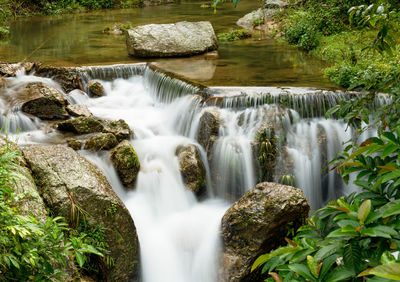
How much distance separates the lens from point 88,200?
13.6 feet

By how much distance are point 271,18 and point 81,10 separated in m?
11.7

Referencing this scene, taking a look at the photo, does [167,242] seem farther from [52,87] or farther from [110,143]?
[52,87]

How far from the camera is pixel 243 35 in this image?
12.5 m

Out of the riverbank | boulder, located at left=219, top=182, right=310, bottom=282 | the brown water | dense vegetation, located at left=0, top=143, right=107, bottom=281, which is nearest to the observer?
dense vegetation, located at left=0, top=143, right=107, bottom=281

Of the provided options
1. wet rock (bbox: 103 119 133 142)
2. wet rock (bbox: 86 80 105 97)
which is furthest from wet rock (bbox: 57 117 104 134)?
wet rock (bbox: 86 80 105 97)

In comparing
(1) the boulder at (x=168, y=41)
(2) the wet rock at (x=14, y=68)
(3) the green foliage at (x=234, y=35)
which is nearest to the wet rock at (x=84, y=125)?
(2) the wet rock at (x=14, y=68)

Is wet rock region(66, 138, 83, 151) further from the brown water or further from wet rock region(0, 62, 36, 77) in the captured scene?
wet rock region(0, 62, 36, 77)

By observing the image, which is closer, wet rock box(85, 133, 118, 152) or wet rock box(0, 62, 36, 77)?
wet rock box(85, 133, 118, 152)

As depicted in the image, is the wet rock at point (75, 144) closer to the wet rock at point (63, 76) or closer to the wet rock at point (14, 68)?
the wet rock at point (63, 76)

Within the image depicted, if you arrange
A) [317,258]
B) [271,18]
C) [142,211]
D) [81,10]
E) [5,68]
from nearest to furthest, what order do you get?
[317,258] < [142,211] < [5,68] < [271,18] < [81,10]

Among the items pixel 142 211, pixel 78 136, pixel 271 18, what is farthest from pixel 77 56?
pixel 271 18

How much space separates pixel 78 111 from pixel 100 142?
1595 millimetres

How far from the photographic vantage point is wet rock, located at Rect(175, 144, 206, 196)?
5758 mm

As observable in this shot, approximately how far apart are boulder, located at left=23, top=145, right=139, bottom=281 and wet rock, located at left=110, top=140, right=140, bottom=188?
99cm
